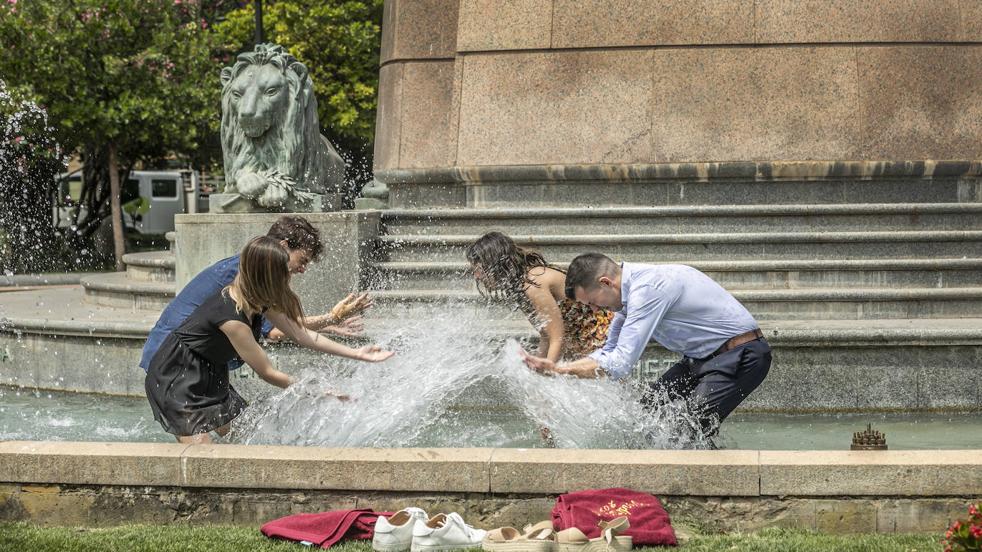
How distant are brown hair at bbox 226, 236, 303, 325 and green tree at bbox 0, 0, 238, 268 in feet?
70.9

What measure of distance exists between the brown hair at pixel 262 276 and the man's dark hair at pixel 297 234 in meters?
0.15

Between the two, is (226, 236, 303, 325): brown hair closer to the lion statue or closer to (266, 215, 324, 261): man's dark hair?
(266, 215, 324, 261): man's dark hair

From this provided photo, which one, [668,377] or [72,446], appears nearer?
[72,446]

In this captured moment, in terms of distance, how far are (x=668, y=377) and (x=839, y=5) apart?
6499 millimetres

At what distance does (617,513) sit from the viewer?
5.45 m

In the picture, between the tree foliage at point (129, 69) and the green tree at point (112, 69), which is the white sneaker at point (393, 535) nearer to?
the tree foliage at point (129, 69)

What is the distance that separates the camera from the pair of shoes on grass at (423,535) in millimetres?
5387

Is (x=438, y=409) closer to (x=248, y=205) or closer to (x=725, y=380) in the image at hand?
(x=725, y=380)

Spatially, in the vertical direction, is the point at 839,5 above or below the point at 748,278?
above

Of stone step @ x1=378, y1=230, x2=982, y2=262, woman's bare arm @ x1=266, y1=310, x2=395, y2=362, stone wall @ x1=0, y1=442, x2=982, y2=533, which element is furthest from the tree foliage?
stone wall @ x1=0, y1=442, x2=982, y2=533

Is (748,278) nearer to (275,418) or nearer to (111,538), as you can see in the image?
(275,418)

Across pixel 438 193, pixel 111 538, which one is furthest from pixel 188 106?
pixel 111 538

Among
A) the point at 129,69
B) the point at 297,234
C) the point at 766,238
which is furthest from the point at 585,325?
the point at 129,69

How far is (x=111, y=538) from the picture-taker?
5.69 metres
